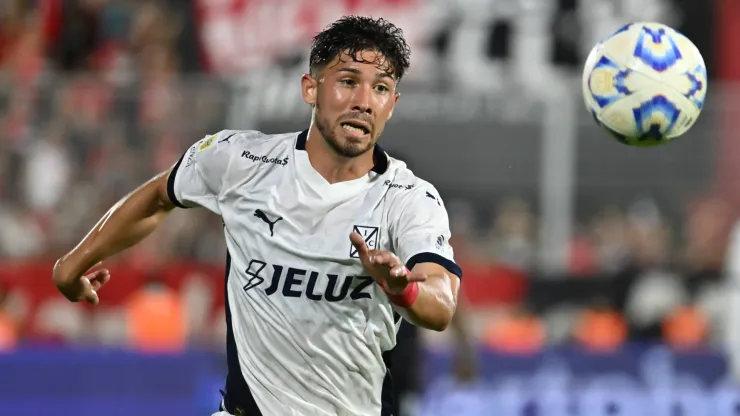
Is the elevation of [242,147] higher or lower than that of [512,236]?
lower

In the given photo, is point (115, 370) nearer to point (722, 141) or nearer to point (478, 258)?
point (478, 258)

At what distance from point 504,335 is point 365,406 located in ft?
24.8

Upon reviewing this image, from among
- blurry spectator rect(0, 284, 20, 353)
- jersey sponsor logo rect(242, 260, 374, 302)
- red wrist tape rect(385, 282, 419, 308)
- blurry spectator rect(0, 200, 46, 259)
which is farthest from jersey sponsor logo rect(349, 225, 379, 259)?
blurry spectator rect(0, 200, 46, 259)

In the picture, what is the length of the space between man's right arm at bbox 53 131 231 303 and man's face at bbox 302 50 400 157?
462 mm

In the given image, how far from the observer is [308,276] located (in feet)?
15.0

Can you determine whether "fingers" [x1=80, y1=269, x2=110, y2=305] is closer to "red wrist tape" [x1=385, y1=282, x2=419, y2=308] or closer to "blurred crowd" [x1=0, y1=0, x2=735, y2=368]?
"red wrist tape" [x1=385, y1=282, x2=419, y2=308]

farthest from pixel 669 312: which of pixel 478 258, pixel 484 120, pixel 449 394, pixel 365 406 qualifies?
pixel 365 406

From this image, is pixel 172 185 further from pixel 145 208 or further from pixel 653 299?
pixel 653 299

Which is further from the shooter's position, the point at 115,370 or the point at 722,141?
the point at 722,141

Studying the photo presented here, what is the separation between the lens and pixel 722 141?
44.9 ft

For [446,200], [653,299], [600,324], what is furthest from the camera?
[446,200]

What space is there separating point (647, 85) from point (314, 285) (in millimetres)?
1844

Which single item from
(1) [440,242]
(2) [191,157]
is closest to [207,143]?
(2) [191,157]

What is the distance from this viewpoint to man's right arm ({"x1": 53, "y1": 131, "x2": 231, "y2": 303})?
16.0 feet
